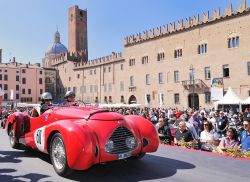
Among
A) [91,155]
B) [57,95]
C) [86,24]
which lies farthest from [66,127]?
[86,24]

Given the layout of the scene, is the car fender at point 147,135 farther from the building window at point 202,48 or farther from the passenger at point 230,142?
the building window at point 202,48

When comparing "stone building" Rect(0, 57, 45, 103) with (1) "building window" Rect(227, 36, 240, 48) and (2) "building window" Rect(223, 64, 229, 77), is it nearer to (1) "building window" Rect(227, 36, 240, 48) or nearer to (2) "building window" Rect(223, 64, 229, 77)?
(2) "building window" Rect(223, 64, 229, 77)

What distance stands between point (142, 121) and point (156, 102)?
40.9 m

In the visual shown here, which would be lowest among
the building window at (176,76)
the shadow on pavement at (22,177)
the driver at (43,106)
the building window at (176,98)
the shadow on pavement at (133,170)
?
the shadow on pavement at (22,177)

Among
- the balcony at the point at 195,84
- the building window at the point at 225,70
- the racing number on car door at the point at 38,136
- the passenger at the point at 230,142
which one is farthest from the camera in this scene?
the balcony at the point at 195,84

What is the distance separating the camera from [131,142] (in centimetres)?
581

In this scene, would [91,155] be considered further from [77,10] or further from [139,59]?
[77,10]

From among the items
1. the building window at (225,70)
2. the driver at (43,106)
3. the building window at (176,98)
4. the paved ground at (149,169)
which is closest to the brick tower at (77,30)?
the building window at (176,98)

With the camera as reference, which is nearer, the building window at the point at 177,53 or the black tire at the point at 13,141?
the black tire at the point at 13,141

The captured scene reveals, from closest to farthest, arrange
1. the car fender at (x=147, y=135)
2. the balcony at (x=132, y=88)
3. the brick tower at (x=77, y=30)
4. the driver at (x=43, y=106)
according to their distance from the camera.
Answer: the car fender at (x=147, y=135), the driver at (x=43, y=106), the balcony at (x=132, y=88), the brick tower at (x=77, y=30)

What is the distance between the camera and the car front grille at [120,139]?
18.3 ft

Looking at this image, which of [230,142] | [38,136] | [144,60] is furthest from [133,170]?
[144,60]

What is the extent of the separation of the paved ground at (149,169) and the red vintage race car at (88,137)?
35 cm

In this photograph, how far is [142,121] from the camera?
6793 millimetres
